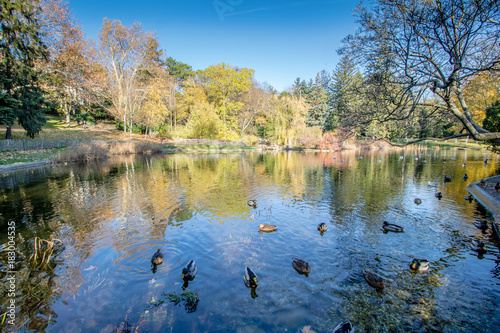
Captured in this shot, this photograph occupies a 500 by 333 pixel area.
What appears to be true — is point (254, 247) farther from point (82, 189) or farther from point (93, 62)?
point (93, 62)

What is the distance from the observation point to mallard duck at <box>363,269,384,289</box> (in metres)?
A: 5.96

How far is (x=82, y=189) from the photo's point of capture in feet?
52.9

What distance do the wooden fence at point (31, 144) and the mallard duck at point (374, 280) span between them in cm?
3716

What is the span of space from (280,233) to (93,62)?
4850 centimetres

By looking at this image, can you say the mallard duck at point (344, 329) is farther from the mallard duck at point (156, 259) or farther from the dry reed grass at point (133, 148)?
the dry reed grass at point (133, 148)

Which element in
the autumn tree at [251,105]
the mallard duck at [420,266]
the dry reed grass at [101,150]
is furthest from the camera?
the autumn tree at [251,105]

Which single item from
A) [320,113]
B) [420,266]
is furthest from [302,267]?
[320,113]

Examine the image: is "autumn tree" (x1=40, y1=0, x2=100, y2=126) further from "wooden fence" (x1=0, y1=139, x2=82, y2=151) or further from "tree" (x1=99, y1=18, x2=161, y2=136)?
"wooden fence" (x1=0, y1=139, x2=82, y2=151)

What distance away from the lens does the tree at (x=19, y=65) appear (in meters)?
25.8

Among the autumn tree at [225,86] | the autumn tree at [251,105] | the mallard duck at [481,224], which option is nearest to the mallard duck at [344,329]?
the mallard duck at [481,224]

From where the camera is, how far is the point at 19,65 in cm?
2762

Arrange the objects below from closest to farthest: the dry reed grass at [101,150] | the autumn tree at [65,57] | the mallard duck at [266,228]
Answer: the mallard duck at [266,228] → the dry reed grass at [101,150] → the autumn tree at [65,57]

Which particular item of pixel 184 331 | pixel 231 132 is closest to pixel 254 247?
pixel 184 331

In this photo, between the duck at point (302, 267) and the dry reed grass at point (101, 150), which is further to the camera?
the dry reed grass at point (101, 150)
